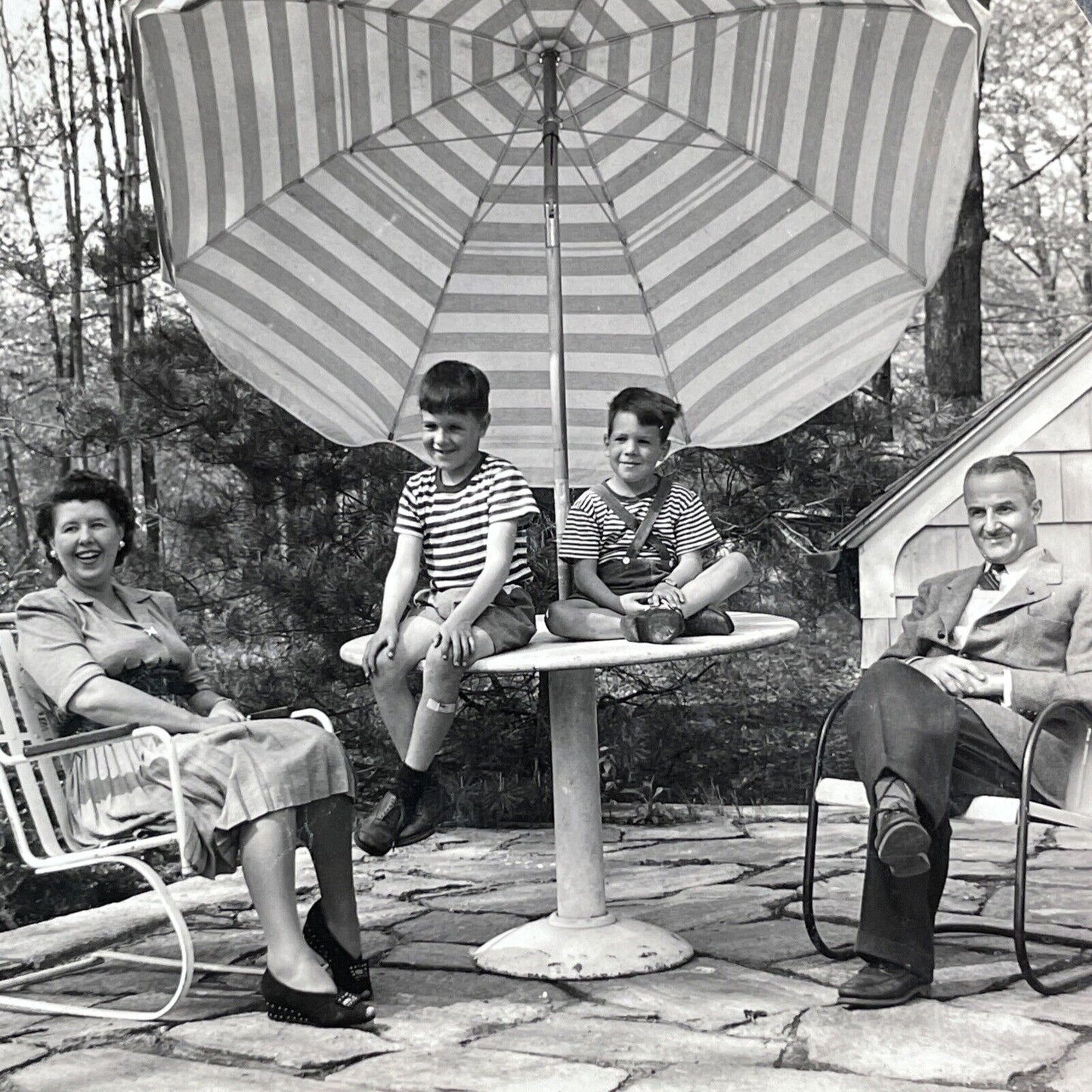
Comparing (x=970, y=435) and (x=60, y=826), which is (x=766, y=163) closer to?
(x=970, y=435)

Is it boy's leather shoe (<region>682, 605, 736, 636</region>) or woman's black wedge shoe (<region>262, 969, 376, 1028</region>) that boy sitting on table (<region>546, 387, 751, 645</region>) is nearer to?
boy's leather shoe (<region>682, 605, 736, 636</region>)

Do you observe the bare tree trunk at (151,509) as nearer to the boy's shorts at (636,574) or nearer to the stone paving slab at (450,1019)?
the boy's shorts at (636,574)

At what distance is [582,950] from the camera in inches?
135

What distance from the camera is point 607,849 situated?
512cm

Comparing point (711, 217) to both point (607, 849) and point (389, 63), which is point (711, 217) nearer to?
point (389, 63)

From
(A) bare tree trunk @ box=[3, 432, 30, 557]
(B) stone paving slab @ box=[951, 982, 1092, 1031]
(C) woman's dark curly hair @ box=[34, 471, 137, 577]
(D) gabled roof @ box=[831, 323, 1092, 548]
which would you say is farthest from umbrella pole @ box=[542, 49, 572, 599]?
(A) bare tree trunk @ box=[3, 432, 30, 557]

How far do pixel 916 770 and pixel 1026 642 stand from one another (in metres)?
0.55

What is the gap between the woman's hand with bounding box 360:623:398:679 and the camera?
3.39 m

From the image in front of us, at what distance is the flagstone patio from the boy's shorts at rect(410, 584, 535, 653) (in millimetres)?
842

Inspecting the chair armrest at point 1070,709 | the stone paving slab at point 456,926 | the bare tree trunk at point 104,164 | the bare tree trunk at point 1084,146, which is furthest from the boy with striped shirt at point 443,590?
the bare tree trunk at point 1084,146

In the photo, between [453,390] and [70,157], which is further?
[70,157]

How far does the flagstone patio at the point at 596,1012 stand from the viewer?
2678 mm

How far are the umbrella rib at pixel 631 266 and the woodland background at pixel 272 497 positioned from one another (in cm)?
121

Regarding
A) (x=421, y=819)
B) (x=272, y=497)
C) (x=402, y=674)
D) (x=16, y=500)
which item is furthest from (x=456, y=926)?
(x=16, y=500)
